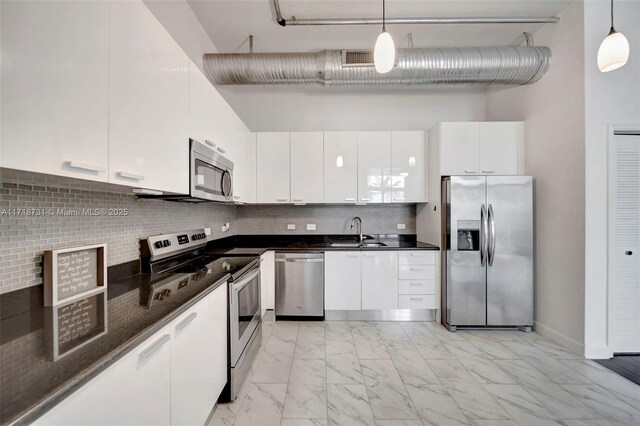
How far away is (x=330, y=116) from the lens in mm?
3645

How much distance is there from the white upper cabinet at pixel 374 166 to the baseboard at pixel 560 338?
2151 mm

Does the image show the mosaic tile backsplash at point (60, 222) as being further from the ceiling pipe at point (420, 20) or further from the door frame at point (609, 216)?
the door frame at point (609, 216)

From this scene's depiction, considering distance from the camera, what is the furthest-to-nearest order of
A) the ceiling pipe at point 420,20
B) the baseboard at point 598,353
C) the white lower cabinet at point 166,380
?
the ceiling pipe at point 420,20 → the baseboard at point 598,353 → the white lower cabinet at point 166,380

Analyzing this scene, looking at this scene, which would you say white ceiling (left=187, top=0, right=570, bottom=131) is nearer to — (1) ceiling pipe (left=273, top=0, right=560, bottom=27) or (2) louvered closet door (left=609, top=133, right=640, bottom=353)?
(1) ceiling pipe (left=273, top=0, right=560, bottom=27)

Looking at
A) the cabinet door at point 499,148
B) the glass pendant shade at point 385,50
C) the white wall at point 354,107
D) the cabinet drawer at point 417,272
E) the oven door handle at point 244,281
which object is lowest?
the cabinet drawer at point 417,272

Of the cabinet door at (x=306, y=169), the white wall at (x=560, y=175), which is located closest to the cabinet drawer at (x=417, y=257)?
the white wall at (x=560, y=175)

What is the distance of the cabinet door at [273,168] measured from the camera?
3.31m

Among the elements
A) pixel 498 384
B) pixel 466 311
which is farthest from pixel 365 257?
pixel 498 384

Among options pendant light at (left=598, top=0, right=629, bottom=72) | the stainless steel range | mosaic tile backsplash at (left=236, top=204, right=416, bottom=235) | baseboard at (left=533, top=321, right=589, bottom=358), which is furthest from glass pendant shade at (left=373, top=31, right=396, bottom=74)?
baseboard at (left=533, top=321, right=589, bottom=358)

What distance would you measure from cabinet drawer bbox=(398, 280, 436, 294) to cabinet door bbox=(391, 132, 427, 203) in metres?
1.03

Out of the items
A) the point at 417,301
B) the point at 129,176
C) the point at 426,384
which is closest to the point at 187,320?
the point at 129,176

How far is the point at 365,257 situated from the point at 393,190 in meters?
0.96

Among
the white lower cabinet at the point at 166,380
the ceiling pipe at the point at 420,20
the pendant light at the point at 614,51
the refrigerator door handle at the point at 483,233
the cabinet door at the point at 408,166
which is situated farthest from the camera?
the cabinet door at the point at 408,166

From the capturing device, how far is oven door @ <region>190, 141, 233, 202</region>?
1.73 meters
